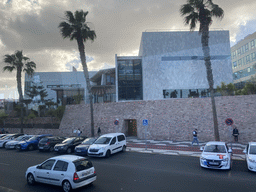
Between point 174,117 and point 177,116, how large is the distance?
1.30 ft

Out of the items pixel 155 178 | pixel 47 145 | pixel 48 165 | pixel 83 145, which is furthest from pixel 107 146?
pixel 47 145

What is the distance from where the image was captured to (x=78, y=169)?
7129 millimetres

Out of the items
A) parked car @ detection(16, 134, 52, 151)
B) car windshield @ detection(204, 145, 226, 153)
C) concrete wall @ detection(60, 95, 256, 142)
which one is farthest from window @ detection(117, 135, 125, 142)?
parked car @ detection(16, 134, 52, 151)

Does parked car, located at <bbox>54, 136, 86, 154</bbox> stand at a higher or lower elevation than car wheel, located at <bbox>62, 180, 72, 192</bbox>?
lower

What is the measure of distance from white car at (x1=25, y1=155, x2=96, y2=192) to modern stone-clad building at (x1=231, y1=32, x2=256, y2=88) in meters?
47.6

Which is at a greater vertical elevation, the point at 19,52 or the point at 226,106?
the point at 19,52

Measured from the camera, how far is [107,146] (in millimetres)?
13898

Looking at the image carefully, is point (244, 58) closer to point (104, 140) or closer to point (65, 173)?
point (104, 140)

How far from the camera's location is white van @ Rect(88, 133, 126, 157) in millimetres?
13469

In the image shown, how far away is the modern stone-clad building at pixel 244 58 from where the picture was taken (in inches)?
1812

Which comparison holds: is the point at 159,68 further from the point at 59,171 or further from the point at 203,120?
the point at 59,171

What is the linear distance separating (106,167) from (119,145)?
14.8 ft

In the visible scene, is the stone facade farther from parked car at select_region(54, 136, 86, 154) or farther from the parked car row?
parked car at select_region(54, 136, 86, 154)

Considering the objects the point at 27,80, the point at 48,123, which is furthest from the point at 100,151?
the point at 27,80
